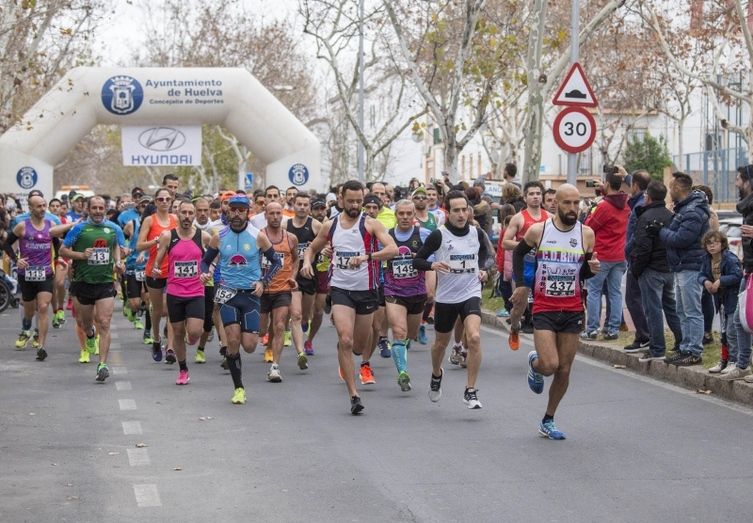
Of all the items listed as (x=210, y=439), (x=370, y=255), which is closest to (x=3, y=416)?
(x=210, y=439)

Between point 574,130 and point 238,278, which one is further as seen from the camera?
point 574,130

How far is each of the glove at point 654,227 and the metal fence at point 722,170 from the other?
99.0ft

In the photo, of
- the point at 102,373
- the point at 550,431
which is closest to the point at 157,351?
the point at 102,373

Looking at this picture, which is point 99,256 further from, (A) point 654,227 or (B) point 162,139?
(B) point 162,139

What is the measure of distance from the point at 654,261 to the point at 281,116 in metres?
17.8

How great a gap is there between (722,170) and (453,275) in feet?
117

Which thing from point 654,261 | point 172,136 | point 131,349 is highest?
point 172,136

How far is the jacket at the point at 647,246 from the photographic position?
14109 mm

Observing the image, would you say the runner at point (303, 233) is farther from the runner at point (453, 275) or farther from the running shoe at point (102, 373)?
the runner at point (453, 275)

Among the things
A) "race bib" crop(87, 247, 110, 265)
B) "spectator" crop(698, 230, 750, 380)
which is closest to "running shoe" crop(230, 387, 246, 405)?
"race bib" crop(87, 247, 110, 265)

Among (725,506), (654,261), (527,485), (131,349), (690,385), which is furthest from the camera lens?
(131,349)

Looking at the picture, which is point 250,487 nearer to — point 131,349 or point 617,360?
point 617,360

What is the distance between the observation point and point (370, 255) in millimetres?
12258

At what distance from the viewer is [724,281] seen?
12.8m
